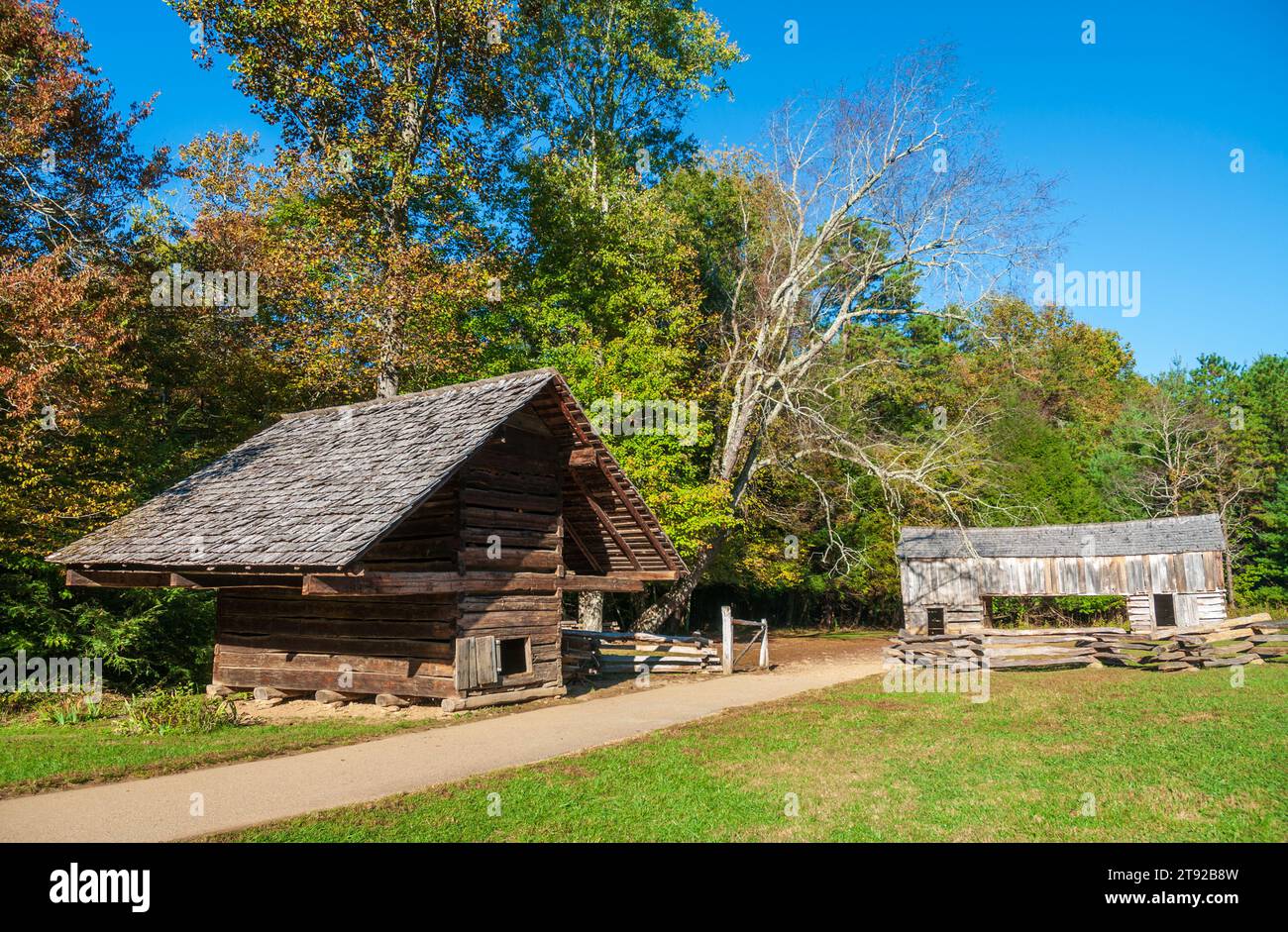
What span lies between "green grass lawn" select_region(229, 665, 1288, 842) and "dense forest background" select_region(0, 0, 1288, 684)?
1258cm

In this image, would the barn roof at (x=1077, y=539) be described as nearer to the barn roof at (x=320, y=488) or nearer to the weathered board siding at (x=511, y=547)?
the barn roof at (x=320, y=488)

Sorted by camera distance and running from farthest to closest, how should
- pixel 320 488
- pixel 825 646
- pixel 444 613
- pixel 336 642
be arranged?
pixel 825 646 → pixel 336 642 → pixel 320 488 → pixel 444 613

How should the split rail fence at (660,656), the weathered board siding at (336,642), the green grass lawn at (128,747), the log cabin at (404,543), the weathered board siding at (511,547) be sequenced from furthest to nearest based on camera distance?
1. the split rail fence at (660,656)
2. the weathered board siding at (511,547)
3. the weathered board siding at (336,642)
4. the log cabin at (404,543)
5. the green grass lawn at (128,747)

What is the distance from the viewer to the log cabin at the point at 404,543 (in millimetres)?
14289

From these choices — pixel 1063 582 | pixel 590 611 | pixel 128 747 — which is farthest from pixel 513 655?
pixel 1063 582

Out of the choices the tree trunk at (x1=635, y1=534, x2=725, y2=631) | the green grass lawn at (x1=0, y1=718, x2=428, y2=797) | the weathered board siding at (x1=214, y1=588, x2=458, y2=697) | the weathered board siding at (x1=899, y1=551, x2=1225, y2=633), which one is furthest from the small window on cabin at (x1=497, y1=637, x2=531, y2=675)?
the weathered board siding at (x1=899, y1=551, x2=1225, y2=633)

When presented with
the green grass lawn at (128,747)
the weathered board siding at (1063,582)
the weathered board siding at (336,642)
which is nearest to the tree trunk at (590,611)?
the weathered board siding at (336,642)

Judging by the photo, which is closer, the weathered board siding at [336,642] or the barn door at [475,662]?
the barn door at [475,662]

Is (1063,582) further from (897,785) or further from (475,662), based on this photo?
(897,785)

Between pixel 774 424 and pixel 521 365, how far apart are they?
1046 cm

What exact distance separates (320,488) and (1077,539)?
30.7m

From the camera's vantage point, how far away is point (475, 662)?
15383 mm

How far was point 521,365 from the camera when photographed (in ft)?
98.4

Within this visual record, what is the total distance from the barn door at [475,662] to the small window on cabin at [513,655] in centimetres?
45
